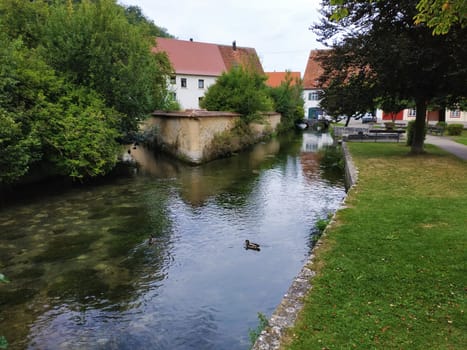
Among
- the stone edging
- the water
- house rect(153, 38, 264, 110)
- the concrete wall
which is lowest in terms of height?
the water

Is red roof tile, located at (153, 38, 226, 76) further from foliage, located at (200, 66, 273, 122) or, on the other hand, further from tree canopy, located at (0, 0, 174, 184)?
tree canopy, located at (0, 0, 174, 184)

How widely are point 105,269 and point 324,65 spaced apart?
1340 centimetres

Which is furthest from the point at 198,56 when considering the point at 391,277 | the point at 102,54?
the point at 391,277

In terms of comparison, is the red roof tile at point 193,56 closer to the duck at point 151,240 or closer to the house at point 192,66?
the house at point 192,66

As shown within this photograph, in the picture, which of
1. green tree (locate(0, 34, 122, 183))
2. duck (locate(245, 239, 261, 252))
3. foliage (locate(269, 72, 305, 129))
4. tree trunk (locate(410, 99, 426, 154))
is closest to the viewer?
duck (locate(245, 239, 261, 252))

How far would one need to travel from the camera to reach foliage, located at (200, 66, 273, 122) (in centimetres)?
2619

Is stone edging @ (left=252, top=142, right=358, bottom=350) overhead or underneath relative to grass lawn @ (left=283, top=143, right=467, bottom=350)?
underneath

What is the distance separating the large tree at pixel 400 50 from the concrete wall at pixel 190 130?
784 centimetres

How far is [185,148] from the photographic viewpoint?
65.9ft

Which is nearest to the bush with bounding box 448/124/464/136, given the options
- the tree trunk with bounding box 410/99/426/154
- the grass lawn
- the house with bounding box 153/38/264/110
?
the tree trunk with bounding box 410/99/426/154

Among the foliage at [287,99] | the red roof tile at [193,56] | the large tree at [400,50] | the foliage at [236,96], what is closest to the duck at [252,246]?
the large tree at [400,50]

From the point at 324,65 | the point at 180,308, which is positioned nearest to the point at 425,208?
the point at 180,308

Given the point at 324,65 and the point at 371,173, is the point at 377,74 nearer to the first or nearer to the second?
the point at 324,65

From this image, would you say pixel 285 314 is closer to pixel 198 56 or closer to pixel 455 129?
pixel 455 129
